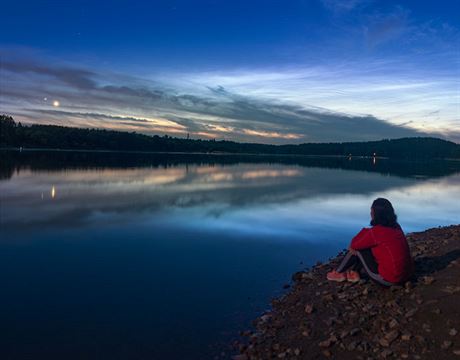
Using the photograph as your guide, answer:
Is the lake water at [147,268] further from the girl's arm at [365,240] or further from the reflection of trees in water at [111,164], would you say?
the reflection of trees in water at [111,164]

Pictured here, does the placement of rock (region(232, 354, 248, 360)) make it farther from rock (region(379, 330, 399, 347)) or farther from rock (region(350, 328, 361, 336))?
rock (region(379, 330, 399, 347))

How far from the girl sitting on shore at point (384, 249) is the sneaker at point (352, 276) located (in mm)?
562

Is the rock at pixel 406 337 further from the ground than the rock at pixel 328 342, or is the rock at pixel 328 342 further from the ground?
the rock at pixel 406 337

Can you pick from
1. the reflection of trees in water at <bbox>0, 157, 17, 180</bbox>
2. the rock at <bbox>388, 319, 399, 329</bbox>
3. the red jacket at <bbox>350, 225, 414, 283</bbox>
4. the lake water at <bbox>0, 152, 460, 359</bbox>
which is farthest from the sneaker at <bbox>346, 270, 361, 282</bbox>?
the reflection of trees in water at <bbox>0, 157, 17, 180</bbox>

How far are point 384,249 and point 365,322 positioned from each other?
1.62 m

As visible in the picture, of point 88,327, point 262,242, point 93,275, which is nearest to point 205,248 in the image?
point 262,242

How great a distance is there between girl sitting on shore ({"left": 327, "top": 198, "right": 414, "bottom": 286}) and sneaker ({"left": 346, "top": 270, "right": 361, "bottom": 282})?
56 cm

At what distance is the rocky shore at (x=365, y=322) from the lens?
671 cm

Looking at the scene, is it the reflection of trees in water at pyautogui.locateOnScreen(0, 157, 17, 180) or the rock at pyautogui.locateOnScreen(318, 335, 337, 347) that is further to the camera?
the reflection of trees in water at pyautogui.locateOnScreen(0, 157, 17, 180)

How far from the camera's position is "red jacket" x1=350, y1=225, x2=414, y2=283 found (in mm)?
8438

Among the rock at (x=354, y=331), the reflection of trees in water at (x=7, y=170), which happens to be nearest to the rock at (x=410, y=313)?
the rock at (x=354, y=331)

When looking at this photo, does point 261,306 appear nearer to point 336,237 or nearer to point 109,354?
point 109,354

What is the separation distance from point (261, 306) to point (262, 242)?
22.9 ft

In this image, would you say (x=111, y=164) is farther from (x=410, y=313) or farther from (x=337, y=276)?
(x=410, y=313)
